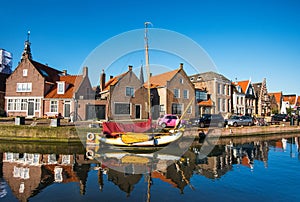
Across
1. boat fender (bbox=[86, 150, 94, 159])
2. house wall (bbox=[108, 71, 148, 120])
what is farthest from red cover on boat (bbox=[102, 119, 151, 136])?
house wall (bbox=[108, 71, 148, 120])

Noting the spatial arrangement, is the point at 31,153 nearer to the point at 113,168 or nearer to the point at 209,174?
the point at 113,168

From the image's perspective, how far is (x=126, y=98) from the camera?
32.8m

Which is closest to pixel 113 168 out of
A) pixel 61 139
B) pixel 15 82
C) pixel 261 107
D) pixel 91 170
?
pixel 91 170

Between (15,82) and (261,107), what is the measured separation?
5715 centimetres

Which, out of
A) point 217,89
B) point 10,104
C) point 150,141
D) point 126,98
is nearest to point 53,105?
point 10,104

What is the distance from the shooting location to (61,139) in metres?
22.4

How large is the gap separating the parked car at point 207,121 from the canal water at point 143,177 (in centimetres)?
1065

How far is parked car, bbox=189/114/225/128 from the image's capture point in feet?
97.3

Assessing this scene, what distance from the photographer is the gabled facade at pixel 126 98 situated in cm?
3177

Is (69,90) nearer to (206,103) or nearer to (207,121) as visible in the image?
(207,121)

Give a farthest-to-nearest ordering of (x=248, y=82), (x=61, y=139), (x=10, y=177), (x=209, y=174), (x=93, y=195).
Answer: (x=248, y=82) < (x=61, y=139) < (x=209, y=174) < (x=10, y=177) < (x=93, y=195)

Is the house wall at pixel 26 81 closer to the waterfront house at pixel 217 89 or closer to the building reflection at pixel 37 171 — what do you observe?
the building reflection at pixel 37 171

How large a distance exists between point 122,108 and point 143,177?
2082 cm

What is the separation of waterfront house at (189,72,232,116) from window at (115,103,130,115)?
19.4 metres
